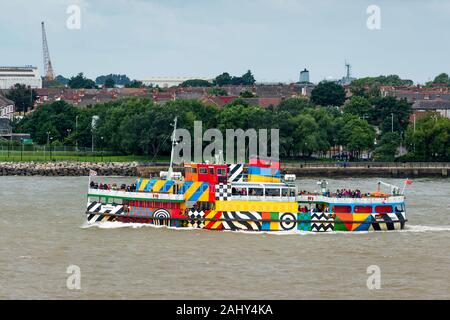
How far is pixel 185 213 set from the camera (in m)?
54.1

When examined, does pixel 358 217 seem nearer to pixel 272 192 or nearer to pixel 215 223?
pixel 272 192

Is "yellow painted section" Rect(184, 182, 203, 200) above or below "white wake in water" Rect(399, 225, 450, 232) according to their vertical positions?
above

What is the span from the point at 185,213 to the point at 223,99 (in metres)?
97.0

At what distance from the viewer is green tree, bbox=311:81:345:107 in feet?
500

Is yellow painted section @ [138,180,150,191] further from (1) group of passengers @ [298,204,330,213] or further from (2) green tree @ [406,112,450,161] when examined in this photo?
(2) green tree @ [406,112,450,161]

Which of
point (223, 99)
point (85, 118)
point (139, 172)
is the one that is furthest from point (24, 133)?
point (139, 172)

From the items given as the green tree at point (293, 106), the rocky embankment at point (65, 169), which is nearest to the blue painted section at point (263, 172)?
the rocky embankment at point (65, 169)

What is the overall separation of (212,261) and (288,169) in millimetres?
51127

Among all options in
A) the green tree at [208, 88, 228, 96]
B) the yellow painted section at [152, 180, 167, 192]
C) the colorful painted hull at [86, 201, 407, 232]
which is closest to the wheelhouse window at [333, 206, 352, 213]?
the colorful painted hull at [86, 201, 407, 232]

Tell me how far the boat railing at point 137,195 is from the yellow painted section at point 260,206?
6.28 feet

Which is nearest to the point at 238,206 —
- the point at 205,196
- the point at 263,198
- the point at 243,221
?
the point at 243,221

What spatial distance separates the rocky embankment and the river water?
36.0 metres
